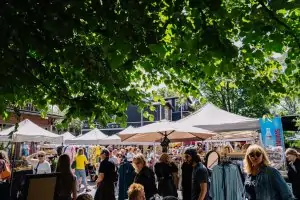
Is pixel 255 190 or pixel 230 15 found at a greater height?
pixel 230 15

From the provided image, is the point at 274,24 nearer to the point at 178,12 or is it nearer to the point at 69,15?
the point at 178,12

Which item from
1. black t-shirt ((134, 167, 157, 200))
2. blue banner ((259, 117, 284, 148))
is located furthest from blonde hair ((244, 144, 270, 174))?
blue banner ((259, 117, 284, 148))

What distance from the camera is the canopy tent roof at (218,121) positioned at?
1041 centimetres

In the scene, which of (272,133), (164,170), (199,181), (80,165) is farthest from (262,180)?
(80,165)

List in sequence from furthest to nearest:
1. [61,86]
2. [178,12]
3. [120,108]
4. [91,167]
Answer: [91,167]
[120,108]
[61,86]
[178,12]

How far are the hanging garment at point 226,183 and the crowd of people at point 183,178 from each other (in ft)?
0.62

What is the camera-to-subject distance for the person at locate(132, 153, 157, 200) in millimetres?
6925

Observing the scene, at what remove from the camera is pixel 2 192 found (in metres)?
4.76

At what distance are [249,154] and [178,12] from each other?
264cm

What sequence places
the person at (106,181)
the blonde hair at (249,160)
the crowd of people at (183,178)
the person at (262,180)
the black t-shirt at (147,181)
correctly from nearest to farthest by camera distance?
1. the person at (262,180)
2. the crowd of people at (183,178)
3. the blonde hair at (249,160)
4. the black t-shirt at (147,181)
5. the person at (106,181)

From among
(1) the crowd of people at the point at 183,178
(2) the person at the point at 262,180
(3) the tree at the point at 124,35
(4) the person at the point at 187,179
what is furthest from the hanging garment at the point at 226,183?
(3) the tree at the point at 124,35

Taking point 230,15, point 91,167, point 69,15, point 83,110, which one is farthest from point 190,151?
point 91,167

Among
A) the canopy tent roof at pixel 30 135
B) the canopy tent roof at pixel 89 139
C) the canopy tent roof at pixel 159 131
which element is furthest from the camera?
the canopy tent roof at pixel 89 139

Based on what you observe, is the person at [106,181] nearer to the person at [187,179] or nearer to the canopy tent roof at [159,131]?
the canopy tent roof at [159,131]
